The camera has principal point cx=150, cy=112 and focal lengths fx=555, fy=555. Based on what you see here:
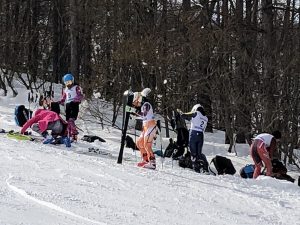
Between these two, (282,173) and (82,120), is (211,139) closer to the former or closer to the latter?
(82,120)

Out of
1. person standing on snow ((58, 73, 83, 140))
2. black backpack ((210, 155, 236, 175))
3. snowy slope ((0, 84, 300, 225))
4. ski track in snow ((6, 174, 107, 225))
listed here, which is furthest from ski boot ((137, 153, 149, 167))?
ski track in snow ((6, 174, 107, 225))

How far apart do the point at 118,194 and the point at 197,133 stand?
171 inches

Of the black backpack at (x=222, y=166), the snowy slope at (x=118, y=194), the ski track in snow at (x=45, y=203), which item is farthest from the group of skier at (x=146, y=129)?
the ski track in snow at (x=45, y=203)

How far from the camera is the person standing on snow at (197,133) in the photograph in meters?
11.7

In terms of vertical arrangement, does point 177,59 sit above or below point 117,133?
above

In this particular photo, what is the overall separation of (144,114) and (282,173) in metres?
3.91

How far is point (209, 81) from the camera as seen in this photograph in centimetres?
1792

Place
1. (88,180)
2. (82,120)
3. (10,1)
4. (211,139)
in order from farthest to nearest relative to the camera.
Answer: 1. (10,1)
2. (211,139)
3. (82,120)
4. (88,180)

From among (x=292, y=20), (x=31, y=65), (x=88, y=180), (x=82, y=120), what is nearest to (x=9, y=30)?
(x=31, y=65)

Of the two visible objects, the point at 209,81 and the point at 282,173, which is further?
the point at 209,81

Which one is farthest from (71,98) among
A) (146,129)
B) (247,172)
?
(247,172)

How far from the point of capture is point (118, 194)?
7.75m

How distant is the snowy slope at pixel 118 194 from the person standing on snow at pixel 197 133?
0.64m

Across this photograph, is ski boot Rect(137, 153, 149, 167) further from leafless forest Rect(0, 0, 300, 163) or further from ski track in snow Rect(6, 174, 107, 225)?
leafless forest Rect(0, 0, 300, 163)
